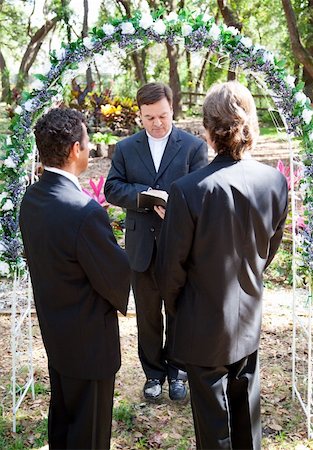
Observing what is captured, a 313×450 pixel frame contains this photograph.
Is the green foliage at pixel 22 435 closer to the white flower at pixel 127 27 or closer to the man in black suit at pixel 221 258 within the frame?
the man in black suit at pixel 221 258

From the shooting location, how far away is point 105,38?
10.9ft

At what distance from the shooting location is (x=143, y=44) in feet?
11.4

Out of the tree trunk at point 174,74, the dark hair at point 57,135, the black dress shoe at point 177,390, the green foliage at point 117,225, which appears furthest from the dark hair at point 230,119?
the tree trunk at point 174,74

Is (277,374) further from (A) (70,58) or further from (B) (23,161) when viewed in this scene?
(A) (70,58)

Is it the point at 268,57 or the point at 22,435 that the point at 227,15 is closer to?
the point at 268,57

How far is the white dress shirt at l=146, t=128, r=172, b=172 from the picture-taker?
3.69m

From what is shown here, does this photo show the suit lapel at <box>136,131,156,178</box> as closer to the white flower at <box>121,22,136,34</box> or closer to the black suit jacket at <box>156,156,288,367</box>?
the white flower at <box>121,22,136,34</box>

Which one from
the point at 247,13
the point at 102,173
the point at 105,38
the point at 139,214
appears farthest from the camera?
the point at 247,13

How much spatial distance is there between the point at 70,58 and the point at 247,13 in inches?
848

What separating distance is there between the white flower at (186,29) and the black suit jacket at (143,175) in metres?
0.64

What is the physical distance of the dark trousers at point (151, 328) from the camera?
3713 mm

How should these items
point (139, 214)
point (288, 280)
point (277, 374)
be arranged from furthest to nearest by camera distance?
point (288, 280) → point (277, 374) → point (139, 214)

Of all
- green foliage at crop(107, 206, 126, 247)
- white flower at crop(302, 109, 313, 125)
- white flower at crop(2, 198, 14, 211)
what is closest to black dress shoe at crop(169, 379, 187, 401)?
white flower at crop(2, 198, 14, 211)

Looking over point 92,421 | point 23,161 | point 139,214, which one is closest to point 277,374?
point 139,214
